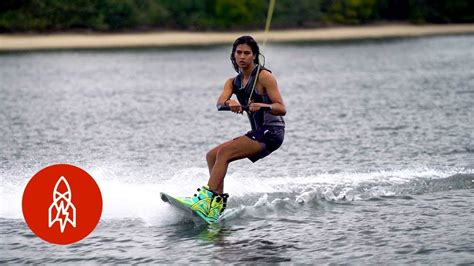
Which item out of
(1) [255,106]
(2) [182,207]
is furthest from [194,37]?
(1) [255,106]

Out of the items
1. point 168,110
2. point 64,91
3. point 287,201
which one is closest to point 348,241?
point 287,201

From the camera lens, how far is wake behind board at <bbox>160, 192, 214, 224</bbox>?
1038cm

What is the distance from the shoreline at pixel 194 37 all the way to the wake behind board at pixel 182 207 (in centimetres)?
5622

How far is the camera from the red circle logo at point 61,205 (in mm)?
9562

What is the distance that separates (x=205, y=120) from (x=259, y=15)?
61.2m

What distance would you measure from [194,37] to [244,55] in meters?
66.1

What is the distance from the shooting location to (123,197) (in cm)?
1172

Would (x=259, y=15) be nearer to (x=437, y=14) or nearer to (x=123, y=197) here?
(x=437, y=14)

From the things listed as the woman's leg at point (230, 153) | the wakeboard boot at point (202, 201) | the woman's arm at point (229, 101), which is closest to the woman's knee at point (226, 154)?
the woman's leg at point (230, 153)

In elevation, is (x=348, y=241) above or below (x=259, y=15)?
below

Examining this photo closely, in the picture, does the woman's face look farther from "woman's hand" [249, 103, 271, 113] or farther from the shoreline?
the shoreline

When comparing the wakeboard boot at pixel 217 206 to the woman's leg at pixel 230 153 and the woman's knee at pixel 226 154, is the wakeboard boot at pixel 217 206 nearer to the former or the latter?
the woman's leg at pixel 230 153

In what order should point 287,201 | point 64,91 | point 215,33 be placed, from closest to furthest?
point 287,201 → point 64,91 → point 215,33

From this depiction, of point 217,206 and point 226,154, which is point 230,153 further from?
point 217,206
